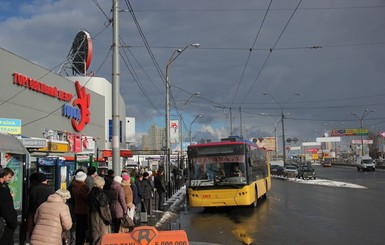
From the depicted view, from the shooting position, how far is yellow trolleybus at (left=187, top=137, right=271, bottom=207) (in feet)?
60.2

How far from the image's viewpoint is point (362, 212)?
16.5 metres

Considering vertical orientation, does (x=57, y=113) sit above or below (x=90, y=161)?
above

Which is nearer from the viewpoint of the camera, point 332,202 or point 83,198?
point 83,198

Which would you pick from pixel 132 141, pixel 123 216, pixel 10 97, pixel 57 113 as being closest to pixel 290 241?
pixel 123 216

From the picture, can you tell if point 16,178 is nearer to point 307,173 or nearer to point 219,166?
point 219,166

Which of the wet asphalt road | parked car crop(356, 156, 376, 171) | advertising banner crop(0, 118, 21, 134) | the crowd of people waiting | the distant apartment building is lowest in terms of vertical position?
the wet asphalt road

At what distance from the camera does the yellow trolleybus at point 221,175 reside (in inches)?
722

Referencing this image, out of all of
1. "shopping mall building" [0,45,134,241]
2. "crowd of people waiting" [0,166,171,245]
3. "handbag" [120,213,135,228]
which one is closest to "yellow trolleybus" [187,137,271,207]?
"shopping mall building" [0,45,134,241]

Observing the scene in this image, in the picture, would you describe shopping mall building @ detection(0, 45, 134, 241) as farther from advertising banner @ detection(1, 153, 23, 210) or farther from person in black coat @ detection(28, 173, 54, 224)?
person in black coat @ detection(28, 173, 54, 224)

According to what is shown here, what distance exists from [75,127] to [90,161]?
813 inches

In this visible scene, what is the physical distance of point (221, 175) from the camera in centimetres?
1889

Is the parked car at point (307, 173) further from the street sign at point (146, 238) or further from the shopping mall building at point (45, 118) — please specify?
the street sign at point (146, 238)

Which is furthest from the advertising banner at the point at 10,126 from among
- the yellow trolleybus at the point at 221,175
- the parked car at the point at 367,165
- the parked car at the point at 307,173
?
the parked car at the point at 367,165

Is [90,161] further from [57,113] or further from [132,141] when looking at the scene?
[132,141]
